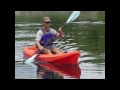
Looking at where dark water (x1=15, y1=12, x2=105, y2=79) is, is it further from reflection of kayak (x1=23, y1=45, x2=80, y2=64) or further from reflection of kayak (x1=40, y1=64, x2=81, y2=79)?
reflection of kayak (x1=23, y1=45, x2=80, y2=64)

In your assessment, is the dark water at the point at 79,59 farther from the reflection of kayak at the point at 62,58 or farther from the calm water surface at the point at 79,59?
the reflection of kayak at the point at 62,58

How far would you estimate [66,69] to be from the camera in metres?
9.95

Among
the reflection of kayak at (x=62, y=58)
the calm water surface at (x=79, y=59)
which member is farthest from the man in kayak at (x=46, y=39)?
the calm water surface at (x=79, y=59)

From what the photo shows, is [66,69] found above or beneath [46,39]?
beneath

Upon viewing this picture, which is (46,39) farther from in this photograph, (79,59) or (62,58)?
(79,59)

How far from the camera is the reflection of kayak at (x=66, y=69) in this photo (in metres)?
9.41

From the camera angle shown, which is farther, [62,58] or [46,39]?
[46,39]

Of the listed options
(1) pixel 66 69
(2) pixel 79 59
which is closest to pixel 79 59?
(2) pixel 79 59

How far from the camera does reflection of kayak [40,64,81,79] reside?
30.9 feet

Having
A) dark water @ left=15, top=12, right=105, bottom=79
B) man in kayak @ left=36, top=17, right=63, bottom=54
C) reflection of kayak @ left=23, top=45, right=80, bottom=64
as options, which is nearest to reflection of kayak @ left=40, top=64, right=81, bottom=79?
dark water @ left=15, top=12, right=105, bottom=79
